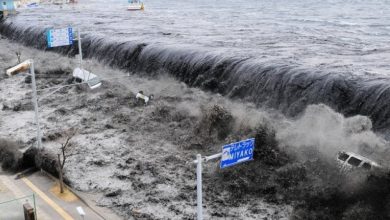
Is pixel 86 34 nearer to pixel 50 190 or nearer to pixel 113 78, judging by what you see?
pixel 113 78

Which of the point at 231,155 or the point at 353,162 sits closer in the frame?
the point at 231,155

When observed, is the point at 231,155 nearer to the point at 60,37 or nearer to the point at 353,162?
the point at 353,162

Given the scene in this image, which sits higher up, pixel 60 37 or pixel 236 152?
pixel 60 37

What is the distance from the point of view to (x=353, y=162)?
19.7 metres

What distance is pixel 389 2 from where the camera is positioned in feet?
263

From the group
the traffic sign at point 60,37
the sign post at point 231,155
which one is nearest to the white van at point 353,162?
the sign post at point 231,155

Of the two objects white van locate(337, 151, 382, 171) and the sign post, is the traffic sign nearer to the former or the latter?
white van locate(337, 151, 382, 171)

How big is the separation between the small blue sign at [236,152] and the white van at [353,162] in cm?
866

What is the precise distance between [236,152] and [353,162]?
9.47 meters

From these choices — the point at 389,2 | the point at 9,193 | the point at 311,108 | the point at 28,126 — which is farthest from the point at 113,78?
the point at 389,2

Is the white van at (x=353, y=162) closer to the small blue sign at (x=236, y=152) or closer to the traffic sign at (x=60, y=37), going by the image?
the small blue sign at (x=236, y=152)

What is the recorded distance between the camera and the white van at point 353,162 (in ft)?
62.4

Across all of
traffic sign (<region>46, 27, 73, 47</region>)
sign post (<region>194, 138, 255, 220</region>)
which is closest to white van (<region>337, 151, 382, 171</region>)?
sign post (<region>194, 138, 255, 220</region>)

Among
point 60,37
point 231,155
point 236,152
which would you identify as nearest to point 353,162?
point 236,152
